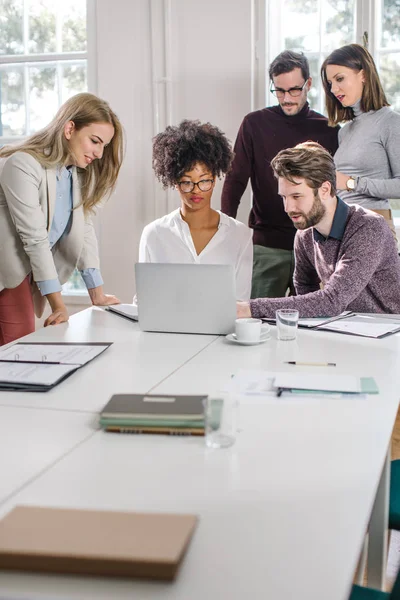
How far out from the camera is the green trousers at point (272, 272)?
131 inches

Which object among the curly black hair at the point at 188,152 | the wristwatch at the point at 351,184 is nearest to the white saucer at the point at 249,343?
the curly black hair at the point at 188,152

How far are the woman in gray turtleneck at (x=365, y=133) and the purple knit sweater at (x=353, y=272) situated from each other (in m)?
0.40

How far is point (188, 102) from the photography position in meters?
4.12

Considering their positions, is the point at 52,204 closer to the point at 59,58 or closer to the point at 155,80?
the point at 155,80

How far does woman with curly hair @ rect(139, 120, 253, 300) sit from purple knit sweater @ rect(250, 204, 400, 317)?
32 centimetres

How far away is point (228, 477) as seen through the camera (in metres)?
1.17

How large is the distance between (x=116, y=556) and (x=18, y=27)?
14.3 feet

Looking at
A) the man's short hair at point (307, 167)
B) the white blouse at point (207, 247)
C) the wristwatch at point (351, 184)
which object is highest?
the man's short hair at point (307, 167)

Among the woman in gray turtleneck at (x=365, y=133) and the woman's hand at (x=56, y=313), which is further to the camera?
the woman in gray turtleneck at (x=365, y=133)

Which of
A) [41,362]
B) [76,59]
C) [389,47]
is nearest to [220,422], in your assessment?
[41,362]

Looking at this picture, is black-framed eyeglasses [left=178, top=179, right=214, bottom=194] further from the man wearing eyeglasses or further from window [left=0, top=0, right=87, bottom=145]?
window [left=0, top=0, right=87, bottom=145]

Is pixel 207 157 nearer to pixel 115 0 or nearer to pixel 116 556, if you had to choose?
pixel 115 0

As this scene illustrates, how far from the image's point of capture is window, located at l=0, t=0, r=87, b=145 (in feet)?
14.6

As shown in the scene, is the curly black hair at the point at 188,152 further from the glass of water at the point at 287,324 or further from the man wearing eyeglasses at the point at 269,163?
the glass of water at the point at 287,324
